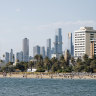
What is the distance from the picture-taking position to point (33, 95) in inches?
3846

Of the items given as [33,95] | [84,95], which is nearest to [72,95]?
[84,95]

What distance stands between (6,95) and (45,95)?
10.0m

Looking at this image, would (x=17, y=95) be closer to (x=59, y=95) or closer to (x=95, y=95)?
(x=59, y=95)

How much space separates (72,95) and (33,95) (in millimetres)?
10327

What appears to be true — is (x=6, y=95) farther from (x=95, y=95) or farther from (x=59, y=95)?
(x=95, y=95)

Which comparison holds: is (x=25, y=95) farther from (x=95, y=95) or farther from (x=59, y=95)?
(x=95, y=95)

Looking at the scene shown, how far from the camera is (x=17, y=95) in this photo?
98.1 meters

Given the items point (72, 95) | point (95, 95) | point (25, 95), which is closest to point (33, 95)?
point (25, 95)

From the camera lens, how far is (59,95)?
327 ft

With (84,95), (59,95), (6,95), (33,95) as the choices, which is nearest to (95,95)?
(84,95)

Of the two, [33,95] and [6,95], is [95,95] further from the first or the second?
[6,95]

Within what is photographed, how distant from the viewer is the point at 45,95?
325ft

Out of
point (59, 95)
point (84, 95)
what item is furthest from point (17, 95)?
point (84, 95)

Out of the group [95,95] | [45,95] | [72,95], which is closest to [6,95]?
[45,95]
